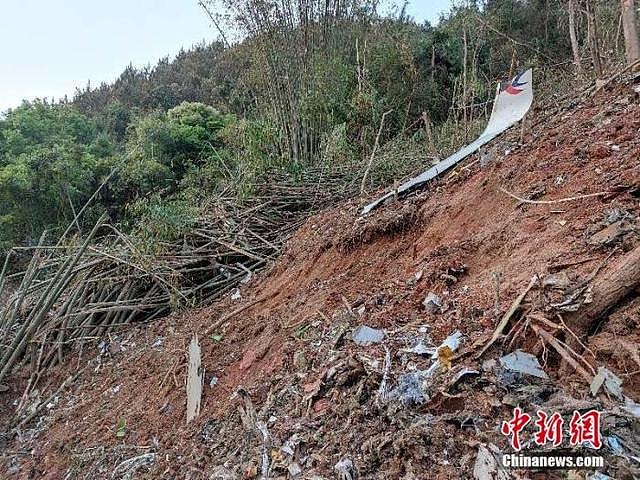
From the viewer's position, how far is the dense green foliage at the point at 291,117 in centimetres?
591

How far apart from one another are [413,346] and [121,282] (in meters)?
3.04

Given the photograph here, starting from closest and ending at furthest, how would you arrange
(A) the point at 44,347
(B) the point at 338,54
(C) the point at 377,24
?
1. (A) the point at 44,347
2. (B) the point at 338,54
3. (C) the point at 377,24

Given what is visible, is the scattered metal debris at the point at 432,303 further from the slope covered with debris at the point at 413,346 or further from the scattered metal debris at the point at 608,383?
the scattered metal debris at the point at 608,383

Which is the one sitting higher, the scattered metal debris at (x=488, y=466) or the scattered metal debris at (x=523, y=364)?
the scattered metal debris at (x=523, y=364)

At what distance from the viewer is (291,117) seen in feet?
22.9

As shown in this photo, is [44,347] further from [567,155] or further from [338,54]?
[338,54]

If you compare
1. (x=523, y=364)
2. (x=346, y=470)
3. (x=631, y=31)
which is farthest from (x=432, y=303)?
(x=631, y=31)

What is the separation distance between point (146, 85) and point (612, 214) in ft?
52.0

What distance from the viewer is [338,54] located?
7.46 m

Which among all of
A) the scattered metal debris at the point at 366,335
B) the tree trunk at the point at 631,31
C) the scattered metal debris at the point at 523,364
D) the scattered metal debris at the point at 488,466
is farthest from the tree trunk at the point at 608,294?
the tree trunk at the point at 631,31

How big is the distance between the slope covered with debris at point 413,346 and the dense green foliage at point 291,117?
1.58 metres

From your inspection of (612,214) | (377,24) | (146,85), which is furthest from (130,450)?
(146,85)

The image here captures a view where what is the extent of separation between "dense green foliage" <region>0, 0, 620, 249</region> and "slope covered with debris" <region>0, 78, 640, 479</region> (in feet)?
5.18

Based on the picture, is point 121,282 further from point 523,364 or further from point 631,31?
point 631,31
